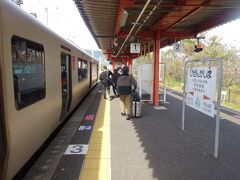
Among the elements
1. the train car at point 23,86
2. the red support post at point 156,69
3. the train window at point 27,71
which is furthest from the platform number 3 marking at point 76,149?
the red support post at point 156,69

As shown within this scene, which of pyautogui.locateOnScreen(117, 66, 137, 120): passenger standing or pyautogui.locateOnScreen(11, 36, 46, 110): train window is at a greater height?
pyautogui.locateOnScreen(11, 36, 46, 110): train window

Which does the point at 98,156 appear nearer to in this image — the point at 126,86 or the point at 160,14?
the point at 126,86

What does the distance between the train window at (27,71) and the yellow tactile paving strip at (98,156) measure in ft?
4.40

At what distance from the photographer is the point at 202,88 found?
5246mm

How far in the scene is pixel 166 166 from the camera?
4.24 meters

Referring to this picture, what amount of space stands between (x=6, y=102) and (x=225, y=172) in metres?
3.29

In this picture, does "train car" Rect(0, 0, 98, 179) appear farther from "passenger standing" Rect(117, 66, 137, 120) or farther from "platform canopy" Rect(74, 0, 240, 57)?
"passenger standing" Rect(117, 66, 137, 120)

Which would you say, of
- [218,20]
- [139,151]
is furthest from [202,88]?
[218,20]

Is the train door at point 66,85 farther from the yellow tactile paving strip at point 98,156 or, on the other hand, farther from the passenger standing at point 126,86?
the passenger standing at point 126,86

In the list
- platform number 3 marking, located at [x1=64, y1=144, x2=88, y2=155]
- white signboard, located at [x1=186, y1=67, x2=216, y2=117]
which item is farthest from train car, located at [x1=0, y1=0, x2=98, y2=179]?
white signboard, located at [x1=186, y1=67, x2=216, y2=117]

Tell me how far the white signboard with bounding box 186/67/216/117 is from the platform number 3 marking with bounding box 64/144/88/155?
2463 millimetres

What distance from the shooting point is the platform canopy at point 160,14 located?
6834 millimetres

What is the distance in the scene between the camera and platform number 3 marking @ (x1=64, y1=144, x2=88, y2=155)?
4908 mm

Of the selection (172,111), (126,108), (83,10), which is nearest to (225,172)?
(126,108)
